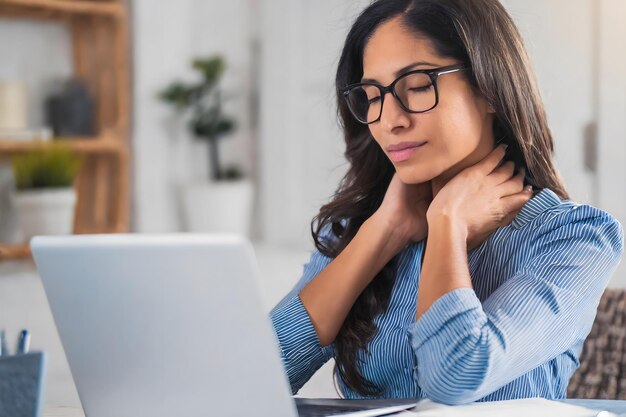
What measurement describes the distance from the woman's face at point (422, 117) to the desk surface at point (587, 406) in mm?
365

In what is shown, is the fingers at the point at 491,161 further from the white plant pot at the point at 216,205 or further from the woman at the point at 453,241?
the white plant pot at the point at 216,205

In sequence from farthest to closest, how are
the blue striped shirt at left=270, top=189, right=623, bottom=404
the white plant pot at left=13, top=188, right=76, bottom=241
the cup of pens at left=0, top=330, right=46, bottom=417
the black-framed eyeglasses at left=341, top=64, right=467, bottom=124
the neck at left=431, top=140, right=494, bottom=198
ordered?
1. the white plant pot at left=13, top=188, right=76, bottom=241
2. the neck at left=431, top=140, right=494, bottom=198
3. the black-framed eyeglasses at left=341, top=64, right=467, bottom=124
4. the blue striped shirt at left=270, top=189, right=623, bottom=404
5. the cup of pens at left=0, top=330, right=46, bottom=417

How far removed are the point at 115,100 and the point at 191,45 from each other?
66 cm

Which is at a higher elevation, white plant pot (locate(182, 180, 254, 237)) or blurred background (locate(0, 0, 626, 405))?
blurred background (locate(0, 0, 626, 405))

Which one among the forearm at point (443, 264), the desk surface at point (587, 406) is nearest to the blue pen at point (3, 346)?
the desk surface at point (587, 406)

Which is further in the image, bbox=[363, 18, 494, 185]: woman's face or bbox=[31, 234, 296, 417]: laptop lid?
bbox=[363, 18, 494, 185]: woman's face

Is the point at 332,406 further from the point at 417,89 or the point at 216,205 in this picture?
the point at 216,205

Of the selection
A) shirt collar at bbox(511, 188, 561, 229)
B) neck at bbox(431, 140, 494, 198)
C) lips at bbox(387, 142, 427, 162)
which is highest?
lips at bbox(387, 142, 427, 162)

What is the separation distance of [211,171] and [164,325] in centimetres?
378

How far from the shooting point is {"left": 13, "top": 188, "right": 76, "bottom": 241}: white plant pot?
3.70 metres

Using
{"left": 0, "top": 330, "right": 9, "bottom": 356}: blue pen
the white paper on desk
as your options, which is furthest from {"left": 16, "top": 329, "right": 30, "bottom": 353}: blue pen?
the white paper on desk

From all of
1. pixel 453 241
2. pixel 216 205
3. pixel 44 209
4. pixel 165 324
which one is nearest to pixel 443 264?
pixel 453 241

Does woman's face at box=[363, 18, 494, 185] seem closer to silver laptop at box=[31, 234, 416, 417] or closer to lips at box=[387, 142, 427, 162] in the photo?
lips at box=[387, 142, 427, 162]

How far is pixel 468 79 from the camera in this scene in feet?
4.00
